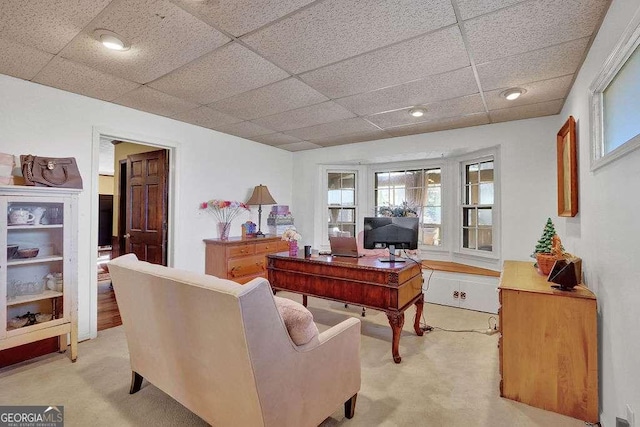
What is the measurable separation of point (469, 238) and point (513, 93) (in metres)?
2.19

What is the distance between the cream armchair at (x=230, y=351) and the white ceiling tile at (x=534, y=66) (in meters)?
2.15

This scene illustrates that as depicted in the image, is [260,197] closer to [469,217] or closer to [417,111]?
[417,111]

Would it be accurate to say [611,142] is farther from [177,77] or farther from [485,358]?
[177,77]

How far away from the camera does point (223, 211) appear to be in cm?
423

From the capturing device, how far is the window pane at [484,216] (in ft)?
13.3

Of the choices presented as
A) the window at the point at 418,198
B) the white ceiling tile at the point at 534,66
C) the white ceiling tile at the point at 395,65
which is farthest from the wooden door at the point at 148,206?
the white ceiling tile at the point at 534,66

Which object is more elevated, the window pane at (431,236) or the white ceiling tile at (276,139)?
the white ceiling tile at (276,139)

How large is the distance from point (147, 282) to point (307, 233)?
363cm

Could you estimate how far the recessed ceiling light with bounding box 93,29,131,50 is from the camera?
185 cm

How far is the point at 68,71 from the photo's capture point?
2.38m

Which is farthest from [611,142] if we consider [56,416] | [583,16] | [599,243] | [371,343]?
[56,416]

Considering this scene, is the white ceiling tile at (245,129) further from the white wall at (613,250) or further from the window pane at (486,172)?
the white wall at (613,250)

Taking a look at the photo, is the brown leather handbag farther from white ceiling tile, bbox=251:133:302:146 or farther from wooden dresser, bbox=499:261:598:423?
wooden dresser, bbox=499:261:598:423

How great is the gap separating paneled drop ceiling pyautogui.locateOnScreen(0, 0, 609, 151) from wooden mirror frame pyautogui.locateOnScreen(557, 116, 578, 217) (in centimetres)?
42
